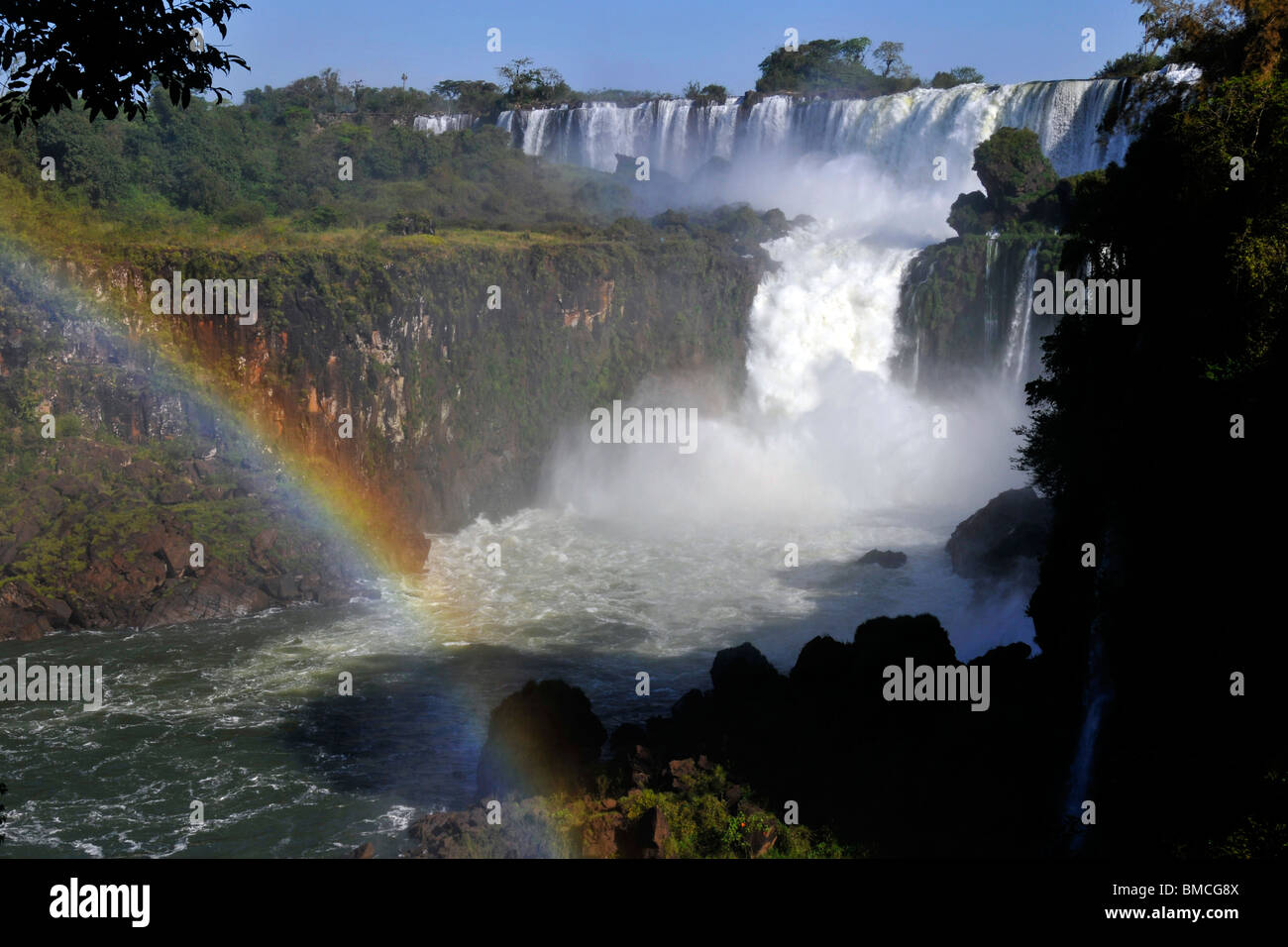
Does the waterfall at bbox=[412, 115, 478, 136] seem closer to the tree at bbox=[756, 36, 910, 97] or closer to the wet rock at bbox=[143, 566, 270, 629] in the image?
the tree at bbox=[756, 36, 910, 97]

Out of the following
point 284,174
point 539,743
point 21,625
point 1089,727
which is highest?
point 284,174

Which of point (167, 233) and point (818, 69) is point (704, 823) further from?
point (818, 69)

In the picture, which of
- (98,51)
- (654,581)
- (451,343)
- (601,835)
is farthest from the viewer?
(451,343)

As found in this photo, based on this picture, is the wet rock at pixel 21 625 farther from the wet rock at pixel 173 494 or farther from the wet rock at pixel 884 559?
the wet rock at pixel 884 559

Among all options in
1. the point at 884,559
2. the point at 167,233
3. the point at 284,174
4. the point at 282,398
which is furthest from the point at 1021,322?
the point at 284,174

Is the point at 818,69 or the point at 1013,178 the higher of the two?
the point at 818,69
